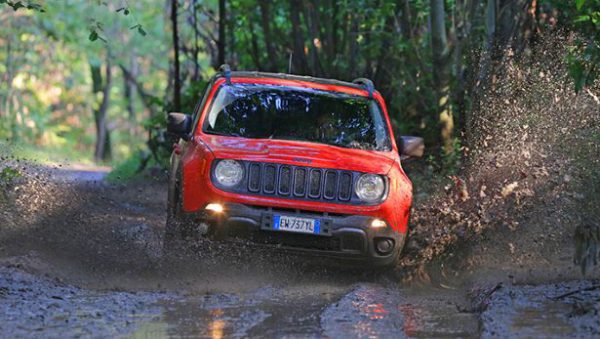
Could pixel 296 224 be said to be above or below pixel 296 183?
below

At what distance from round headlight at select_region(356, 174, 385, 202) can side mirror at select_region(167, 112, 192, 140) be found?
1666 millimetres

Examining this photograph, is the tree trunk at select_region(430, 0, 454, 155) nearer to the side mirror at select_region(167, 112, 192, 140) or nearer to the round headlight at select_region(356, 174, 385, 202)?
the side mirror at select_region(167, 112, 192, 140)

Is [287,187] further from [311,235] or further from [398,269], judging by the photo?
[398,269]

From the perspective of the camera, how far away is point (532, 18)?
16.7 metres

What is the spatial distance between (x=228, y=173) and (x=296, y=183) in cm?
55

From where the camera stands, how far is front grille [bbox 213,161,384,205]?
8.90 m

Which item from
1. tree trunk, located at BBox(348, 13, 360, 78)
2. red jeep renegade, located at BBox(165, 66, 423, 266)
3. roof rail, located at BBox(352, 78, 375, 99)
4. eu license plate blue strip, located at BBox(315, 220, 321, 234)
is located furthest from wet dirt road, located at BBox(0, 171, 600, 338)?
tree trunk, located at BBox(348, 13, 360, 78)

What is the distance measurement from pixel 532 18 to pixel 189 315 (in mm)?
10771

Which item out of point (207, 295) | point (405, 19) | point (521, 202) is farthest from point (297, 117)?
point (405, 19)

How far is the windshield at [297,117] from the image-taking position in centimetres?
970

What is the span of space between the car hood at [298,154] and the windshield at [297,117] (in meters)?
0.24

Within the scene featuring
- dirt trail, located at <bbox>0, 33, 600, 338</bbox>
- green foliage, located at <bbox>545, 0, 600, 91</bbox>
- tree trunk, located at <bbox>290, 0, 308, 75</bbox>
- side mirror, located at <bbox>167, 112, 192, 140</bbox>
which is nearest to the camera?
dirt trail, located at <bbox>0, 33, 600, 338</bbox>

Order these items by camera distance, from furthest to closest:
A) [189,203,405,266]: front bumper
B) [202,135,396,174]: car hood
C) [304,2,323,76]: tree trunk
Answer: [304,2,323,76]: tree trunk → [202,135,396,174]: car hood → [189,203,405,266]: front bumper

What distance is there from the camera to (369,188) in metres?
9.09
